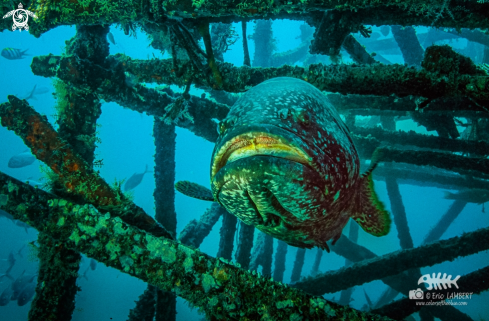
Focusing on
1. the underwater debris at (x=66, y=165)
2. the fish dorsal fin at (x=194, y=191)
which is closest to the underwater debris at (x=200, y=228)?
the fish dorsal fin at (x=194, y=191)

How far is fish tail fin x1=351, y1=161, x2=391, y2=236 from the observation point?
2773 millimetres

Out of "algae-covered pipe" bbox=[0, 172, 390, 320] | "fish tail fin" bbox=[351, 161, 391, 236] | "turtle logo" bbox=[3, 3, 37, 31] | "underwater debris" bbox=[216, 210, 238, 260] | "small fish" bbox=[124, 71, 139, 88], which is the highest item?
"small fish" bbox=[124, 71, 139, 88]

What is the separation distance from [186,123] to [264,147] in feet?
9.42

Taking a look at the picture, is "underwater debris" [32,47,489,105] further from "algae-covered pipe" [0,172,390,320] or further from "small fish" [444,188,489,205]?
"small fish" [444,188,489,205]

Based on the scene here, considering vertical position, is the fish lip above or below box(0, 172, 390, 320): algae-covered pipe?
above

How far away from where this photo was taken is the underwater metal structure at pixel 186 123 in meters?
1.76

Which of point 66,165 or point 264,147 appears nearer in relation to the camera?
point 264,147

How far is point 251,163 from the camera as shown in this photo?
154 cm

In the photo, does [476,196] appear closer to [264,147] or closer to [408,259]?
[408,259]

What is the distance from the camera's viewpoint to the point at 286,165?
5.19ft

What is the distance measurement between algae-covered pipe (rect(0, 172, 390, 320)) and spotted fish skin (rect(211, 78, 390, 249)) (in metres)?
0.53

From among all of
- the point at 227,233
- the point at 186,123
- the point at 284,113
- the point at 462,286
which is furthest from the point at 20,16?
the point at 462,286

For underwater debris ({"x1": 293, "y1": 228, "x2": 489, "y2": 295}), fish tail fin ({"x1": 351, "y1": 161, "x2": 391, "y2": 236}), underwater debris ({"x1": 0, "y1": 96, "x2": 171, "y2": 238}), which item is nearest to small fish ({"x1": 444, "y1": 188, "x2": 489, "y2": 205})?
underwater debris ({"x1": 293, "y1": 228, "x2": 489, "y2": 295})

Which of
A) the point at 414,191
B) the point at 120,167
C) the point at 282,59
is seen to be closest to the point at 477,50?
the point at 282,59
